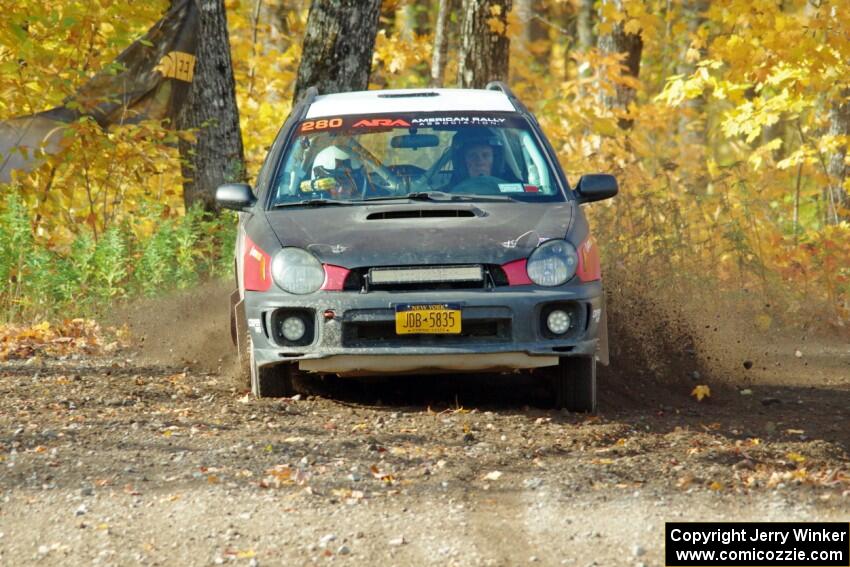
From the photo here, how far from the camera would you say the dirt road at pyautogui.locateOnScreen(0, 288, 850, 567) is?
208 inches

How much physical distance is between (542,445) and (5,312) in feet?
22.0

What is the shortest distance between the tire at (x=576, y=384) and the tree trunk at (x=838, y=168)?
9.20 meters

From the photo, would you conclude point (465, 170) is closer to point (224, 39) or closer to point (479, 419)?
point (479, 419)

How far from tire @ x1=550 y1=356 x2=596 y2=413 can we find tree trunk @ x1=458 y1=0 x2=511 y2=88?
9585 mm

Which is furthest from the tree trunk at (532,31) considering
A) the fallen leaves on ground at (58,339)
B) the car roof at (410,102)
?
the car roof at (410,102)

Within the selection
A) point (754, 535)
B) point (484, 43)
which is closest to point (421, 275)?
point (754, 535)

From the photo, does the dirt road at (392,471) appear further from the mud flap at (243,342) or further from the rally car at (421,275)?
the rally car at (421,275)

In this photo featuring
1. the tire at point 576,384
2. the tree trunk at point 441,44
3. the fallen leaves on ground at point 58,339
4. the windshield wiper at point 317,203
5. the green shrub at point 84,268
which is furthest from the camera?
the tree trunk at point 441,44

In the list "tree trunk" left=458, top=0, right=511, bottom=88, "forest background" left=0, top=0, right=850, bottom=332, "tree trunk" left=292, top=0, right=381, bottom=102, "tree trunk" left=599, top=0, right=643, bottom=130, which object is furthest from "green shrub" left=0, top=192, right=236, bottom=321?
"tree trunk" left=599, top=0, right=643, bottom=130

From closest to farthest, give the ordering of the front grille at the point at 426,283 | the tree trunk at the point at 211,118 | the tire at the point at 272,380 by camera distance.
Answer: the front grille at the point at 426,283
the tire at the point at 272,380
the tree trunk at the point at 211,118

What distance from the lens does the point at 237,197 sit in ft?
28.6

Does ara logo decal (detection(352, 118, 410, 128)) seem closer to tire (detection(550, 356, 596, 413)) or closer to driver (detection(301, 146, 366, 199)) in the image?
driver (detection(301, 146, 366, 199))

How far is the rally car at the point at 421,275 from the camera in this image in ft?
25.3

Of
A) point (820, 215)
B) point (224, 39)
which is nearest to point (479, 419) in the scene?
point (224, 39)
